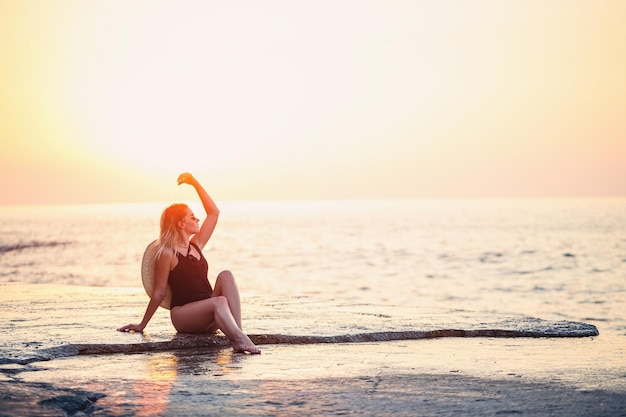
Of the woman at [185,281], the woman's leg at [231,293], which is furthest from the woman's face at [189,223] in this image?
the woman's leg at [231,293]

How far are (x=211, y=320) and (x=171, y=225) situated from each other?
0.94 meters

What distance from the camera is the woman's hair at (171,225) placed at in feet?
25.7

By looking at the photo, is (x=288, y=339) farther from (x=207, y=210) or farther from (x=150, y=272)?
(x=207, y=210)

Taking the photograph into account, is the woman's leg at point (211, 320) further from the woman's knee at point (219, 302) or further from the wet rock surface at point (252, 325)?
the wet rock surface at point (252, 325)

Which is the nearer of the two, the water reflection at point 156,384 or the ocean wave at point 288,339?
the water reflection at point 156,384

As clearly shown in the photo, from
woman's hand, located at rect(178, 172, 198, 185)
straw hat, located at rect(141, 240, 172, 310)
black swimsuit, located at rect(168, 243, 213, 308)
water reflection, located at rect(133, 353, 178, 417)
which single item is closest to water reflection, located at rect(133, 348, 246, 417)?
water reflection, located at rect(133, 353, 178, 417)

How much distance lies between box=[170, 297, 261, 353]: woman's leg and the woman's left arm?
0.69m

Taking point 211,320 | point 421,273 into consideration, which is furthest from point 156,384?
point 421,273

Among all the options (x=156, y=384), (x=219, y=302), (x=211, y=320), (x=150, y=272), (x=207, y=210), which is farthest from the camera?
(x=207, y=210)

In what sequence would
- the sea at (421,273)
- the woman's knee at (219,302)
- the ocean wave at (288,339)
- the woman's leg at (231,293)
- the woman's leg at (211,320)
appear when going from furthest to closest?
the sea at (421,273), the woman's leg at (231,293), the woman's knee at (219,302), the woman's leg at (211,320), the ocean wave at (288,339)

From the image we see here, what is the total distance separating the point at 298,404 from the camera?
17.2 ft

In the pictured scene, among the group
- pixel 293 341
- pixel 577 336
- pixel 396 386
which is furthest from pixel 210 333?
pixel 577 336

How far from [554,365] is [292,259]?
4465 centimetres

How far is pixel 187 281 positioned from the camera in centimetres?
784
